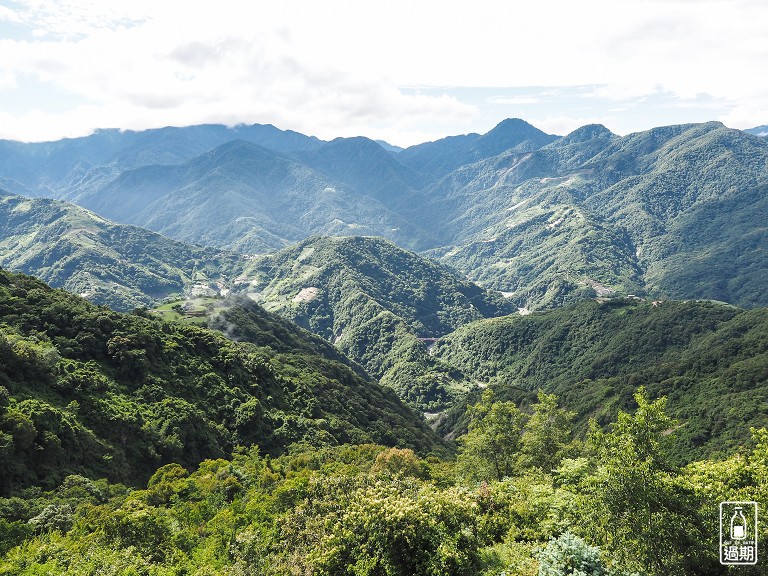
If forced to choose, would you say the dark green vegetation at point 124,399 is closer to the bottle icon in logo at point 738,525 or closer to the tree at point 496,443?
the tree at point 496,443

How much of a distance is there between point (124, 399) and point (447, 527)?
77490 millimetres

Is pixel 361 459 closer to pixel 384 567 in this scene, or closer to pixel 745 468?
pixel 384 567

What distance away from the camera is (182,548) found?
40469 millimetres

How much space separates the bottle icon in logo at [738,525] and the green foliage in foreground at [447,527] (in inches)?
33.4

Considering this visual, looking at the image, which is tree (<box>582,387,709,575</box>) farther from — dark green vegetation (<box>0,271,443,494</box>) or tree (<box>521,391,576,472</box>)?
dark green vegetation (<box>0,271,443,494</box>)

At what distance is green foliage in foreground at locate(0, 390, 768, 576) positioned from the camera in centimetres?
2333

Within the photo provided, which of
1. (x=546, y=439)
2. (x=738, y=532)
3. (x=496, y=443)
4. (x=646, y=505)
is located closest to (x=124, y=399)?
(x=496, y=443)

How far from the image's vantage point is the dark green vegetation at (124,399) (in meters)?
62.2

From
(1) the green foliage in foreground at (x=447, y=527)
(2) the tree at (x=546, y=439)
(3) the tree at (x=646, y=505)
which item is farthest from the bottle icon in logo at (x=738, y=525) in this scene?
(2) the tree at (x=546, y=439)

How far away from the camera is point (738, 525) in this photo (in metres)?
22.6

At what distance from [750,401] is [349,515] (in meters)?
163

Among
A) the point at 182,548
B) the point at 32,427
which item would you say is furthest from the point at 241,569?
the point at 32,427

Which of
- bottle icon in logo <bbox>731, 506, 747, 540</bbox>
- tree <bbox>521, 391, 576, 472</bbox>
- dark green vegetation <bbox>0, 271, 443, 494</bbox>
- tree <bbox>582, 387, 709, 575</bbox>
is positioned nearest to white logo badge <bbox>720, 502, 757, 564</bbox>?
bottle icon in logo <bbox>731, 506, 747, 540</bbox>

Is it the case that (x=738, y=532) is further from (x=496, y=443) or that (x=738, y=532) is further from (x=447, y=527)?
(x=496, y=443)
